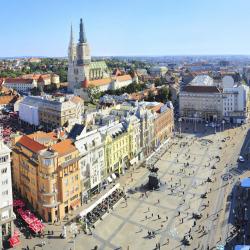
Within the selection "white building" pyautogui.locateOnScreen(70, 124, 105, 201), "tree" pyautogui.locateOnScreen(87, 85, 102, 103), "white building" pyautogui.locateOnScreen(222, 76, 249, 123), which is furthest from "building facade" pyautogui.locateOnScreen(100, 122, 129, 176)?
"tree" pyautogui.locateOnScreen(87, 85, 102, 103)

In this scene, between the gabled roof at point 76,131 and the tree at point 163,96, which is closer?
the gabled roof at point 76,131

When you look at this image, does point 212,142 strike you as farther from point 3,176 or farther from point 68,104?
point 3,176

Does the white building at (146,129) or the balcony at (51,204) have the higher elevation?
the white building at (146,129)

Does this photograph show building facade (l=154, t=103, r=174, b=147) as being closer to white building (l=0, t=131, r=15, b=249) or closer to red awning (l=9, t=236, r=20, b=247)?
white building (l=0, t=131, r=15, b=249)

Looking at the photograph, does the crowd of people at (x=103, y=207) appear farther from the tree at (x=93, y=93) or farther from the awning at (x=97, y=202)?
the tree at (x=93, y=93)

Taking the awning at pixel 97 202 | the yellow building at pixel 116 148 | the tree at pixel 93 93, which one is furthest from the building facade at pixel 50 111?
the awning at pixel 97 202

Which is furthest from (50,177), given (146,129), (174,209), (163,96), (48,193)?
(163,96)

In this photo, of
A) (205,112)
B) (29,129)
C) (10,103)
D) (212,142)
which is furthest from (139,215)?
(10,103)
